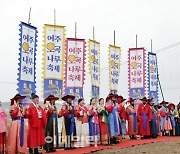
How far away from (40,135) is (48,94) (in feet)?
5.00

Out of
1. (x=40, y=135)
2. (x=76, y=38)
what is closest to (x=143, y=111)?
(x=76, y=38)

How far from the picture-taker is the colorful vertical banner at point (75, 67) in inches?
390

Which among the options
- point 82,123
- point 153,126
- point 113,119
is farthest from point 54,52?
point 153,126

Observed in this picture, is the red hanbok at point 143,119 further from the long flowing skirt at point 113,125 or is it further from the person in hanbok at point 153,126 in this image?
the long flowing skirt at point 113,125

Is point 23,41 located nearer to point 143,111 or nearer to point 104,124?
point 104,124

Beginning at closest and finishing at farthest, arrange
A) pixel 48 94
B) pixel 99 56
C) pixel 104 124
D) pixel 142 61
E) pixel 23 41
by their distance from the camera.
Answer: pixel 23 41 → pixel 48 94 → pixel 104 124 → pixel 99 56 → pixel 142 61

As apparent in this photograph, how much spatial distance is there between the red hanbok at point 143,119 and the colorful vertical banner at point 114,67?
44.1 inches

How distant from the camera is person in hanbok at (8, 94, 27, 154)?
7.68m

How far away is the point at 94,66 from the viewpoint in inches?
436

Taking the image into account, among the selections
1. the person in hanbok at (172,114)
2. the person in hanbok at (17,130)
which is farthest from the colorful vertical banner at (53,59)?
the person in hanbok at (172,114)

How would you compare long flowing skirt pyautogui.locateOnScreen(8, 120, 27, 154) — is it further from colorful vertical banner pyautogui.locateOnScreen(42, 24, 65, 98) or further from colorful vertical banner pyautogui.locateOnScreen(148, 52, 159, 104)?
colorful vertical banner pyautogui.locateOnScreen(148, 52, 159, 104)

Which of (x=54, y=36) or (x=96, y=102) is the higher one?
(x=54, y=36)

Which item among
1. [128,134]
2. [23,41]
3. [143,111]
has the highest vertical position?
[23,41]

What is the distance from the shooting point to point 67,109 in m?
8.98
